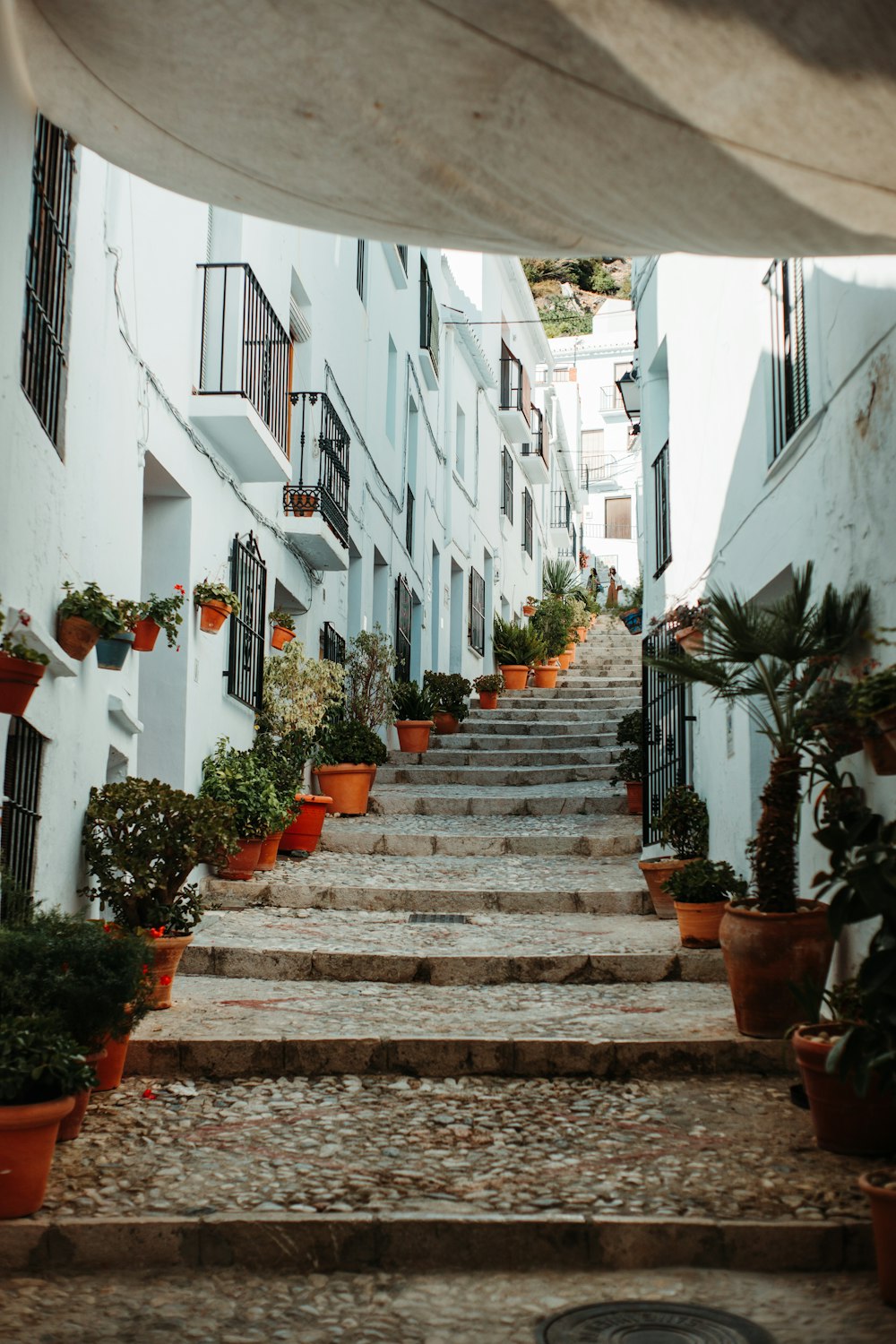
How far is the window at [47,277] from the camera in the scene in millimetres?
5402

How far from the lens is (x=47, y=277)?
568 cm

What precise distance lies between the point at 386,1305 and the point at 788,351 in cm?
502

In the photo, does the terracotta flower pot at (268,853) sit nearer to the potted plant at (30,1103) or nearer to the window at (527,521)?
the potted plant at (30,1103)

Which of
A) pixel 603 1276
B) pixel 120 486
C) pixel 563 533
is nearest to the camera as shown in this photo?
pixel 603 1276

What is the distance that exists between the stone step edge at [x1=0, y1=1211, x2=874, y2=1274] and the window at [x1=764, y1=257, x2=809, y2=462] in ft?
12.6

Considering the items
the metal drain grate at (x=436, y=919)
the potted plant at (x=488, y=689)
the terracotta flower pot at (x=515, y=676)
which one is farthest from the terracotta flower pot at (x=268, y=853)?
the terracotta flower pot at (x=515, y=676)

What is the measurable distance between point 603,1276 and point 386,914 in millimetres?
4764

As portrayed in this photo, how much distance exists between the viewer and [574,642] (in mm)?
24484

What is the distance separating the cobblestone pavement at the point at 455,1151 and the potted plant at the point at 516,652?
15.7 meters

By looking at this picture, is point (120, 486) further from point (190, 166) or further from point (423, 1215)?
point (423, 1215)

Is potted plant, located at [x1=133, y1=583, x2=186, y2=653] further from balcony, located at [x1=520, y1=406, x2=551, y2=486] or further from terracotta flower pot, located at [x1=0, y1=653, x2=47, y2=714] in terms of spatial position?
balcony, located at [x1=520, y1=406, x2=551, y2=486]

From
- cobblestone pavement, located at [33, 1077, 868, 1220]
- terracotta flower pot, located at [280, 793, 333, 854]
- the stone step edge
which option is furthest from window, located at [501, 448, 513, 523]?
the stone step edge

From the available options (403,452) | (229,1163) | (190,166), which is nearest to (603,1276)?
(229,1163)

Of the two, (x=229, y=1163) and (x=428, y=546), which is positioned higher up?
(x=428, y=546)
